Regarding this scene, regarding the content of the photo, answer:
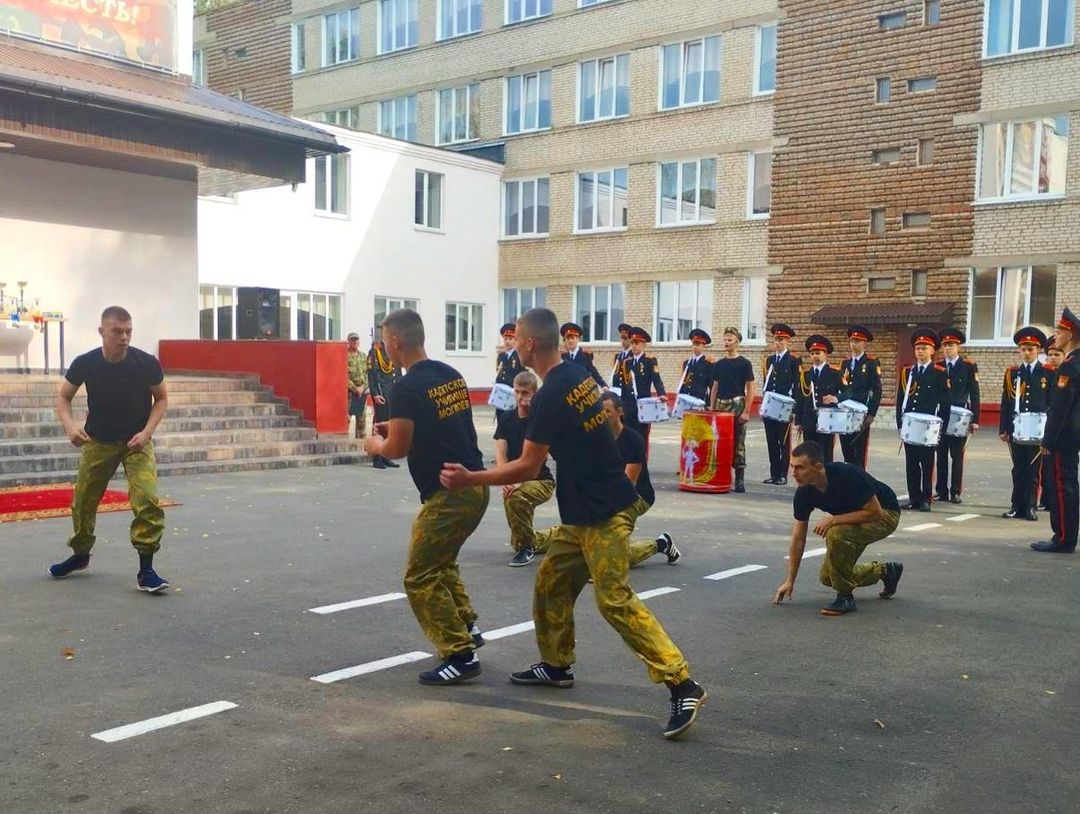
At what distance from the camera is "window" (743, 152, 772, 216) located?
30.1 m

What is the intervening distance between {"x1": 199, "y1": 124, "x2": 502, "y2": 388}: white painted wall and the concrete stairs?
10355 millimetres

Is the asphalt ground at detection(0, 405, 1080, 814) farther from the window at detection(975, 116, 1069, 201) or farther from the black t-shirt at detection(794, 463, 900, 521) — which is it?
the window at detection(975, 116, 1069, 201)

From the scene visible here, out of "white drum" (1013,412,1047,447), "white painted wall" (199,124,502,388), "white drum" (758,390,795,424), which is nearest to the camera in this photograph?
"white drum" (1013,412,1047,447)

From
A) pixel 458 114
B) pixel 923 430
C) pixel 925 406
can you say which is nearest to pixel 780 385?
pixel 925 406

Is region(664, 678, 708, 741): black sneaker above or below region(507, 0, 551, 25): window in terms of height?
below

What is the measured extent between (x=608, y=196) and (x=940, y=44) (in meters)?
10.4

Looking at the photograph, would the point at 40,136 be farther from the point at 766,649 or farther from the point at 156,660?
the point at 766,649

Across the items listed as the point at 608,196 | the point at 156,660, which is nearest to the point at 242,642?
the point at 156,660

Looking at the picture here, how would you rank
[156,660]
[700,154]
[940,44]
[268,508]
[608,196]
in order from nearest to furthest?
[156,660] → [268,508] → [940,44] → [700,154] → [608,196]

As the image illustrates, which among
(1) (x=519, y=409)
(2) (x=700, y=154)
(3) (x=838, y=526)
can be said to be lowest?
(3) (x=838, y=526)

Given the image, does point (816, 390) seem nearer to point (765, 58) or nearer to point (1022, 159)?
point (1022, 159)

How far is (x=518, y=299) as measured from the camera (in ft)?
116

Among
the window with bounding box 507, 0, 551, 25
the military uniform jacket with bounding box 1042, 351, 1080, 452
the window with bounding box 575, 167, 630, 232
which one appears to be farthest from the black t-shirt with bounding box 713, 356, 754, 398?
the window with bounding box 507, 0, 551, 25

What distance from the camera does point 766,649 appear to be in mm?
6379
